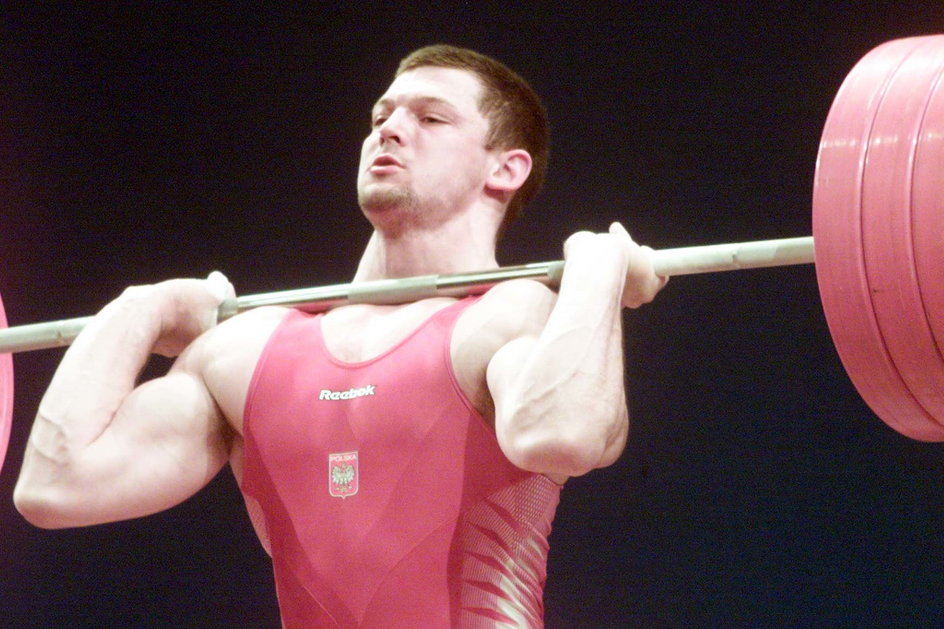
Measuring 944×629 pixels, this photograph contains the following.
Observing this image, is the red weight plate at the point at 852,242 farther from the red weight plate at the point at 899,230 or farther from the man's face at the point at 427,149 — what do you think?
the man's face at the point at 427,149

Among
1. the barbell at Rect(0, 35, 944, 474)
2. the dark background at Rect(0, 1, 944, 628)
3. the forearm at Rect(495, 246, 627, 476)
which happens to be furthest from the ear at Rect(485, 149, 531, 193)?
the dark background at Rect(0, 1, 944, 628)

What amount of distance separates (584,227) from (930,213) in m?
1.77

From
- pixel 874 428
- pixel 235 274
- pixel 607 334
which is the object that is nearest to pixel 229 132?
pixel 235 274

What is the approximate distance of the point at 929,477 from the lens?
2.96 meters

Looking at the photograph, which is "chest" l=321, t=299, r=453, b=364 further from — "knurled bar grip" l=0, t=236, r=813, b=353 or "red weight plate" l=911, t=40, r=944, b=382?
"red weight plate" l=911, t=40, r=944, b=382

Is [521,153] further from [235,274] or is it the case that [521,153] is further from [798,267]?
[235,274]

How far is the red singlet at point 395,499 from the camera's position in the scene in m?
2.00

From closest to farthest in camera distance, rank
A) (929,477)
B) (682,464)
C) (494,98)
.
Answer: (494,98) → (929,477) → (682,464)

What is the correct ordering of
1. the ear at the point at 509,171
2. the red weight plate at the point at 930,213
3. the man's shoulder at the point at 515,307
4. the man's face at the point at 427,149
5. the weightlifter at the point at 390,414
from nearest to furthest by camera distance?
the red weight plate at the point at 930,213 < the weightlifter at the point at 390,414 < the man's shoulder at the point at 515,307 < the man's face at the point at 427,149 < the ear at the point at 509,171

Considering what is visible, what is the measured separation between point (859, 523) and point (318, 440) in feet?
4.75

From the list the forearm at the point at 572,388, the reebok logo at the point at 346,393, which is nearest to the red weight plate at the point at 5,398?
the reebok logo at the point at 346,393

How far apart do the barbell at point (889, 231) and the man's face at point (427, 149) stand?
64 cm

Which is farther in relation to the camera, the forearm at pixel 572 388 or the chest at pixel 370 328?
the chest at pixel 370 328

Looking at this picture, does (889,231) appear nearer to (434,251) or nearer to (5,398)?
(434,251)
